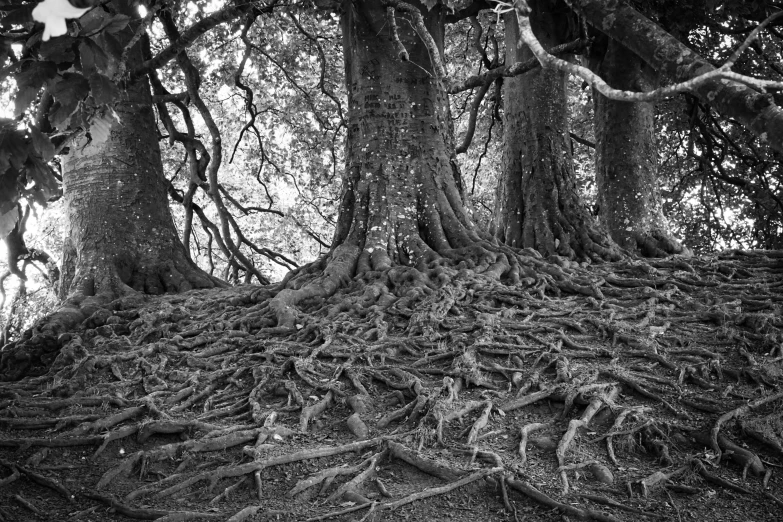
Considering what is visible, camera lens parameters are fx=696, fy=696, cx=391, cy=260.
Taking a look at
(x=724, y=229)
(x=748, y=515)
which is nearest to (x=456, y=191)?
(x=748, y=515)

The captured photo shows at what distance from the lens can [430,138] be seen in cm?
762

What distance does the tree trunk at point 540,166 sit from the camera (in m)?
8.71

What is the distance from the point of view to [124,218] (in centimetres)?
800

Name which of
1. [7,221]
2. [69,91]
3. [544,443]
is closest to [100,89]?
[69,91]

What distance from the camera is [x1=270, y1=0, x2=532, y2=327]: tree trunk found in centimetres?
719

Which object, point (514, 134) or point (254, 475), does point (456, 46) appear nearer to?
point (514, 134)

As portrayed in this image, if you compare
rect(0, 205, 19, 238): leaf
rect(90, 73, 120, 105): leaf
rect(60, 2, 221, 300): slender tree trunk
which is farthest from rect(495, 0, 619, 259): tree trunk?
rect(0, 205, 19, 238): leaf

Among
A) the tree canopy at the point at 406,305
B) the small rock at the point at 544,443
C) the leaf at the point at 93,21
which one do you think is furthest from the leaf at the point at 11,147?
the small rock at the point at 544,443

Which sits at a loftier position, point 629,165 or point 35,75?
point 629,165

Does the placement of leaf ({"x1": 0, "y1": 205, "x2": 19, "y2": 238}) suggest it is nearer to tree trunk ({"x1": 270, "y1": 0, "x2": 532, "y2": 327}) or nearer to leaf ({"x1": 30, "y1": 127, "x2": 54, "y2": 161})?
leaf ({"x1": 30, "y1": 127, "x2": 54, "y2": 161})

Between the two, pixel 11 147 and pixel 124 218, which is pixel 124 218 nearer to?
Answer: pixel 124 218

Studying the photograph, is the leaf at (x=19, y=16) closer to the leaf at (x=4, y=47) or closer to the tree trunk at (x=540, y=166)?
the leaf at (x=4, y=47)

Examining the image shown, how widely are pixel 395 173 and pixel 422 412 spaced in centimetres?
351

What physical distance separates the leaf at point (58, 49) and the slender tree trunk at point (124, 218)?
5.72 meters
